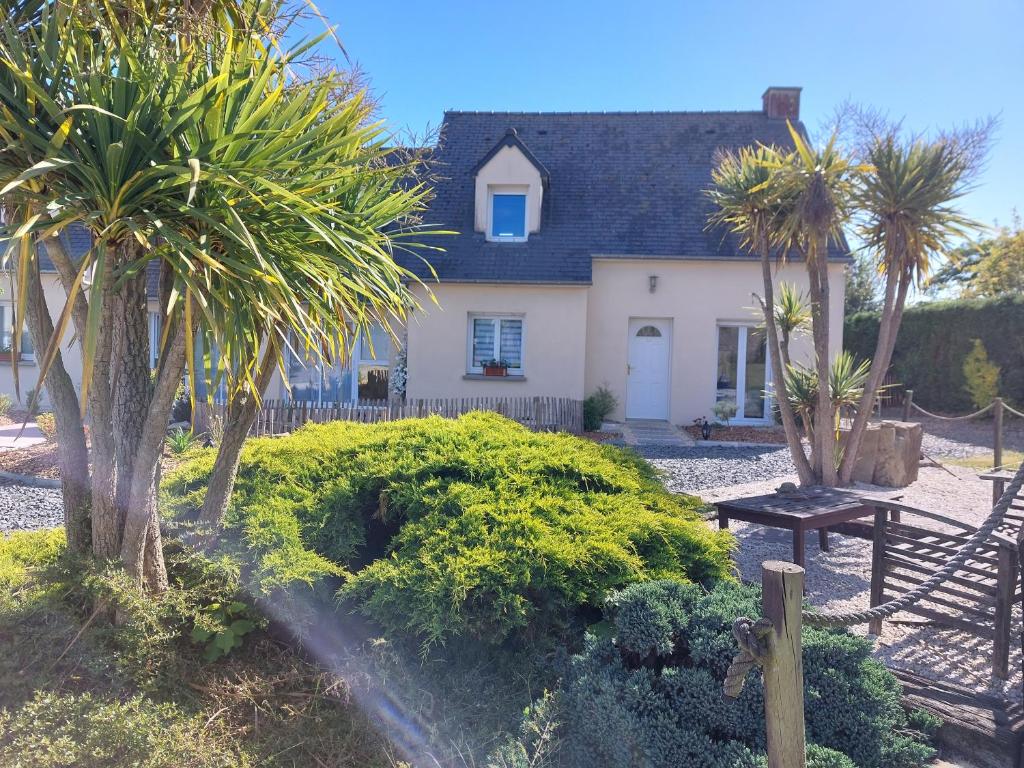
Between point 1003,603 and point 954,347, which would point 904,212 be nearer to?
point 1003,603

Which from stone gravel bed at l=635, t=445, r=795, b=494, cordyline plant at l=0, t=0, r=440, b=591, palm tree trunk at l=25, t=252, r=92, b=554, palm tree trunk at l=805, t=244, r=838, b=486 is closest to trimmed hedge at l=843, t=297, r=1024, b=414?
stone gravel bed at l=635, t=445, r=795, b=494

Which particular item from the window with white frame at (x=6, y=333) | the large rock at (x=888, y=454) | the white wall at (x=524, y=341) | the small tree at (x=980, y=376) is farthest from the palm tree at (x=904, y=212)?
the window with white frame at (x=6, y=333)

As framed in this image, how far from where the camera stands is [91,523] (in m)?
3.11

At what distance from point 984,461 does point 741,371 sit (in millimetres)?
4549

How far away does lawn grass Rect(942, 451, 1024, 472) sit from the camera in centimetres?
1003

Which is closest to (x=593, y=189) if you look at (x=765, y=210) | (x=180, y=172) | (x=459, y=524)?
(x=765, y=210)

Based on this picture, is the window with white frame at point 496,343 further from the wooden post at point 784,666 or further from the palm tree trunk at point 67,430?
the wooden post at point 784,666

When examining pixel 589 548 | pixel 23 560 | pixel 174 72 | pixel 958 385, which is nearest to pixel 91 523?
pixel 23 560

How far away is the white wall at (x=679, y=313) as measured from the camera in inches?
532

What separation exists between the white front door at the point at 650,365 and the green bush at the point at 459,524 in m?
10.00

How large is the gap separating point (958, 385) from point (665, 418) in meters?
7.93

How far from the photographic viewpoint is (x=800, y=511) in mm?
4637

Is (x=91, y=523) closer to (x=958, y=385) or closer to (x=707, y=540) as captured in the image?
(x=707, y=540)

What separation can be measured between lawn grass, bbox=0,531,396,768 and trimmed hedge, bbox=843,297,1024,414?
17.1 meters
